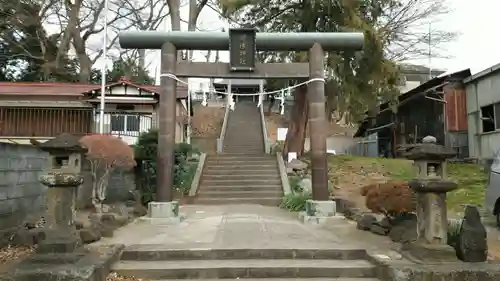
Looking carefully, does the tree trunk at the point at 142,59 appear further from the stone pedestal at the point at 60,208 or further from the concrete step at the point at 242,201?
the stone pedestal at the point at 60,208

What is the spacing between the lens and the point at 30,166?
306 inches

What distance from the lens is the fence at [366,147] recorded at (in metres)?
29.4

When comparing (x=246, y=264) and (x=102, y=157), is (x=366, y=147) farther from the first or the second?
(x=246, y=264)

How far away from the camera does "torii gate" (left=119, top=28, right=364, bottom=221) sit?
9.68 meters

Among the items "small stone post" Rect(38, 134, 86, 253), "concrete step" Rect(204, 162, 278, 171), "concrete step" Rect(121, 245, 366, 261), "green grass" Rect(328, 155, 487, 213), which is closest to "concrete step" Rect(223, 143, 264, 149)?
"green grass" Rect(328, 155, 487, 213)

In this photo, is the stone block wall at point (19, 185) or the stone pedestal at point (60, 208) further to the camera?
the stone block wall at point (19, 185)

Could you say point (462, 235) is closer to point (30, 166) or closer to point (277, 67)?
point (277, 67)

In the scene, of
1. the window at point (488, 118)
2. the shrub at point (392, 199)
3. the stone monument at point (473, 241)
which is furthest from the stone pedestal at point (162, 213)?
the window at point (488, 118)

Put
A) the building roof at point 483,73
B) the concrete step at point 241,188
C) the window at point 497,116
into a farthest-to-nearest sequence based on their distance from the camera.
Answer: the window at point 497,116 < the building roof at point 483,73 < the concrete step at point 241,188

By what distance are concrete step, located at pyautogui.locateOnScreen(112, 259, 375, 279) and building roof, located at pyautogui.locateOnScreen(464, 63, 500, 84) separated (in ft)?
45.2

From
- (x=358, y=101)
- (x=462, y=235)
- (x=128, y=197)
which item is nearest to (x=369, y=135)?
(x=358, y=101)

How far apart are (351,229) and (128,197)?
7.57m

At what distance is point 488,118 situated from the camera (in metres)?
17.5

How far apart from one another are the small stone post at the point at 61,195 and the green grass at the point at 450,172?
9.39 meters
